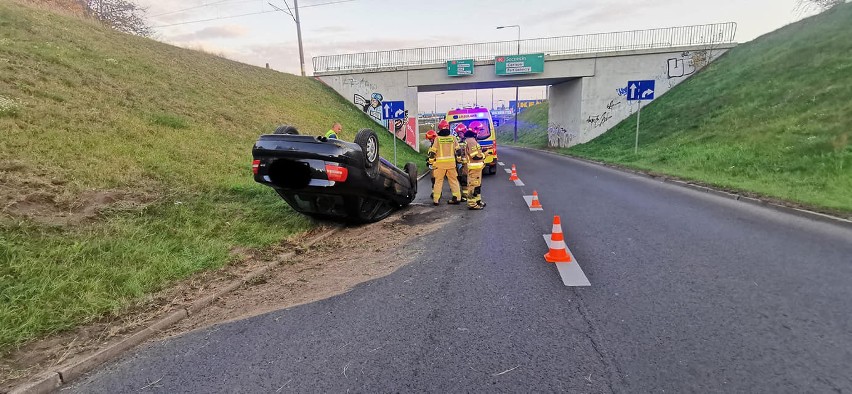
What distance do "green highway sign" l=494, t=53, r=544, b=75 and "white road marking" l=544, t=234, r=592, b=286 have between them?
76.1 feet

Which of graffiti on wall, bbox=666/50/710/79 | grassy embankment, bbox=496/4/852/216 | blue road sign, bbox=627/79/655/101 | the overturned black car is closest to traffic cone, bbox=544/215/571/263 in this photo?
the overturned black car

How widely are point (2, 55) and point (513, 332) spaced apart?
1277 centimetres

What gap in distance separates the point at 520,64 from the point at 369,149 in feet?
73.1

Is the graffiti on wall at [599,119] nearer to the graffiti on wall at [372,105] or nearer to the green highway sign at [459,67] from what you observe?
the green highway sign at [459,67]

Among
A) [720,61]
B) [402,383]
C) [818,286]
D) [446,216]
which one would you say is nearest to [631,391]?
[402,383]

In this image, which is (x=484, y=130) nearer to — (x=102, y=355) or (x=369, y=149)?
(x=369, y=149)

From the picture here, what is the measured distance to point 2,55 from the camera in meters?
9.38

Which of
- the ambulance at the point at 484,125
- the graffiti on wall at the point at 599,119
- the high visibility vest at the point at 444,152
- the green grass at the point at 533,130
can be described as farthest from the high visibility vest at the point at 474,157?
the green grass at the point at 533,130

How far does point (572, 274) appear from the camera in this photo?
4.33m

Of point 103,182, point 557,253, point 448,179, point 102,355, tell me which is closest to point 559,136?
point 448,179

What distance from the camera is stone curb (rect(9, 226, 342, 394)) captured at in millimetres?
2596

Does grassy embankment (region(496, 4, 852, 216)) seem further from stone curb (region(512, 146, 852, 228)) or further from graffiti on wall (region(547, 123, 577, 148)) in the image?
graffiti on wall (region(547, 123, 577, 148))

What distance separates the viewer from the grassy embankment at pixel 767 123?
9.65 meters

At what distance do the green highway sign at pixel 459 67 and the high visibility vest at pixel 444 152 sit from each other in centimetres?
1913
